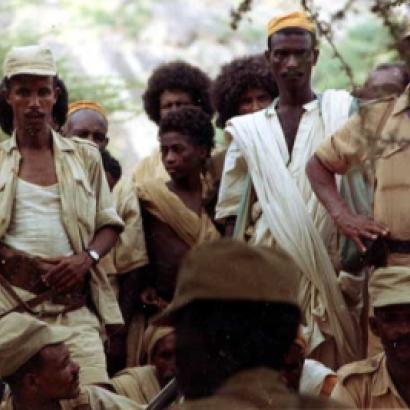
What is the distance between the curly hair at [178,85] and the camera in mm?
10727

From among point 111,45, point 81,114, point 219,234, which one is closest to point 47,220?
point 219,234

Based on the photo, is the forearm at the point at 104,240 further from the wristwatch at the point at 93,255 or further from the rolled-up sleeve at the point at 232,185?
the rolled-up sleeve at the point at 232,185

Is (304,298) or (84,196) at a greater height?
(84,196)

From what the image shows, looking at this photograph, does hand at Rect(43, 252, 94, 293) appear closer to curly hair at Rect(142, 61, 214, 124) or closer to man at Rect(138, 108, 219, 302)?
man at Rect(138, 108, 219, 302)

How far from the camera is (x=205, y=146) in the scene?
963 cm

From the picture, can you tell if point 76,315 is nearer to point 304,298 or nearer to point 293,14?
point 304,298

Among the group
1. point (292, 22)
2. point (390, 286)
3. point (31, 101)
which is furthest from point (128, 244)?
point (390, 286)

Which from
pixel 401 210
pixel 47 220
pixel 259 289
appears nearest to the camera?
pixel 259 289

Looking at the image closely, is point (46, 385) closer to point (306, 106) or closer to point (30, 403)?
point (30, 403)

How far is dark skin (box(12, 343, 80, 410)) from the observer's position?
708cm

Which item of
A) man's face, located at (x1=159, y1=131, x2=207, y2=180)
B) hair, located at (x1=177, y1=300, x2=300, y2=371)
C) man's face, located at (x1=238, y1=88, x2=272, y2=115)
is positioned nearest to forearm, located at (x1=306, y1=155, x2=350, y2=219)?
man's face, located at (x1=159, y1=131, x2=207, y2=180)

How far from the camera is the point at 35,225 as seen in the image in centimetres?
841

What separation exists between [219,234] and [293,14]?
49.7 inches

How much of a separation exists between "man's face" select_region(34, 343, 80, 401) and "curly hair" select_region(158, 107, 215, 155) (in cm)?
264
